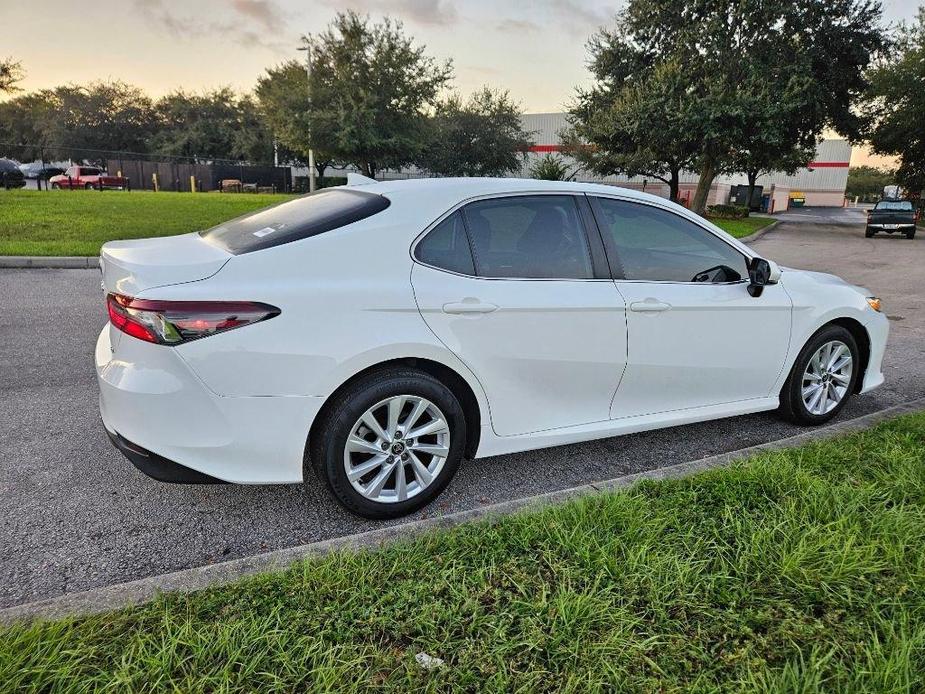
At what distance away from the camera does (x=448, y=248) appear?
10.0ft

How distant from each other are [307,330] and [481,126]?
4157cm

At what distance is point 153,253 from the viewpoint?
3012 millimetres

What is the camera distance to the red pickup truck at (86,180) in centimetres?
3403

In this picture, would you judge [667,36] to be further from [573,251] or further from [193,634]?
[193,634]

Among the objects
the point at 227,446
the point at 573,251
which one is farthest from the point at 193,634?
the point at 573,251

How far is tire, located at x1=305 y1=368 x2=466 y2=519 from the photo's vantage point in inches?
109

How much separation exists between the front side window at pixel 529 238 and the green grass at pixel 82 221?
979 cm

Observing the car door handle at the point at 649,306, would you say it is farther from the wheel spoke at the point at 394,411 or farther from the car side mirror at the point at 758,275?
the wheel spoke at the point at 394,411

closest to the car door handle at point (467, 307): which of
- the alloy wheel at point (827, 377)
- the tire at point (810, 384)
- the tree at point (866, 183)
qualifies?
the tire at point (810, 384)

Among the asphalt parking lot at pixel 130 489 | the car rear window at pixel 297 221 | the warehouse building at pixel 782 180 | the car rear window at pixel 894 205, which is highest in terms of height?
the warehouse building at pixel 782 180

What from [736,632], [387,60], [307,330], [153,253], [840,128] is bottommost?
[736,632]

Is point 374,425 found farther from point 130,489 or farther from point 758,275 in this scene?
point 758,275

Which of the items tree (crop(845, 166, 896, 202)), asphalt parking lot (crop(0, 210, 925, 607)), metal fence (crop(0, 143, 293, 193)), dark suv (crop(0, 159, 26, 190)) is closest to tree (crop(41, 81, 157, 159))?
metal fence (crop(0, 143, 293, 193))

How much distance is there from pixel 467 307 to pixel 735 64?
967 inches
